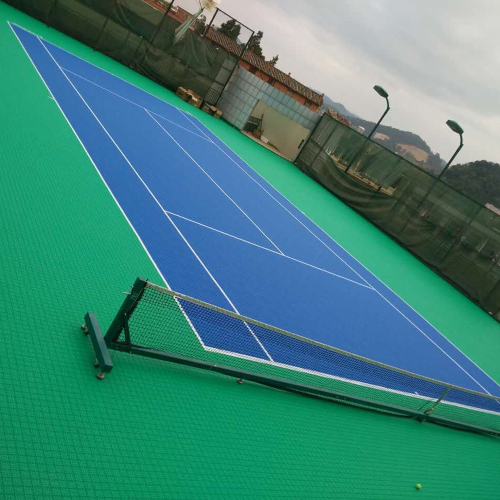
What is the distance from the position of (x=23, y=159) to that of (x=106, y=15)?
1496 cm

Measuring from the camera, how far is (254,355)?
5.59 meters

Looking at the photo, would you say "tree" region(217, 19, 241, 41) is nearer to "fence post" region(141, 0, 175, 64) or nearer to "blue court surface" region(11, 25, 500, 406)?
"fence post" region(141, 0, 175, 64)

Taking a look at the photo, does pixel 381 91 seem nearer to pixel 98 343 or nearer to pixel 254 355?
pixel 254 355

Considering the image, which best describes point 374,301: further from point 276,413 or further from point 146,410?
point 146,410

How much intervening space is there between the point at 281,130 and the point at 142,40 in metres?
7.49

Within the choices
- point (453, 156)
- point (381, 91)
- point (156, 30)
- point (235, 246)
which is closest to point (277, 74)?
point (156, 30)

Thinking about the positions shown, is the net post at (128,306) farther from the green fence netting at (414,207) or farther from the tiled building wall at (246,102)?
the tiled building wall at (246,102)

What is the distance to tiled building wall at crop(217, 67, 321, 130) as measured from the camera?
22.2m

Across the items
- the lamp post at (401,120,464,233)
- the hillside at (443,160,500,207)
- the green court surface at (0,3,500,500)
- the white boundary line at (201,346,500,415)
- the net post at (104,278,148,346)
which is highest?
the hillside at (443,160,500,207)

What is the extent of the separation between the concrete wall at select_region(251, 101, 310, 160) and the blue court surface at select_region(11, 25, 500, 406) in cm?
874

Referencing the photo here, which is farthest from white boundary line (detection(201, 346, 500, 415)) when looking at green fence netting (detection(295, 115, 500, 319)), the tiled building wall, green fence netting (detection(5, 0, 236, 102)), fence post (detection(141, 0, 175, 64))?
fence post (detection(141, 0, 175, 64))

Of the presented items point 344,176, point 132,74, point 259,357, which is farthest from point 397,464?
point 132,74

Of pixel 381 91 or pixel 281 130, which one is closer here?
pixel 381 91

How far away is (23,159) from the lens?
277 inches
